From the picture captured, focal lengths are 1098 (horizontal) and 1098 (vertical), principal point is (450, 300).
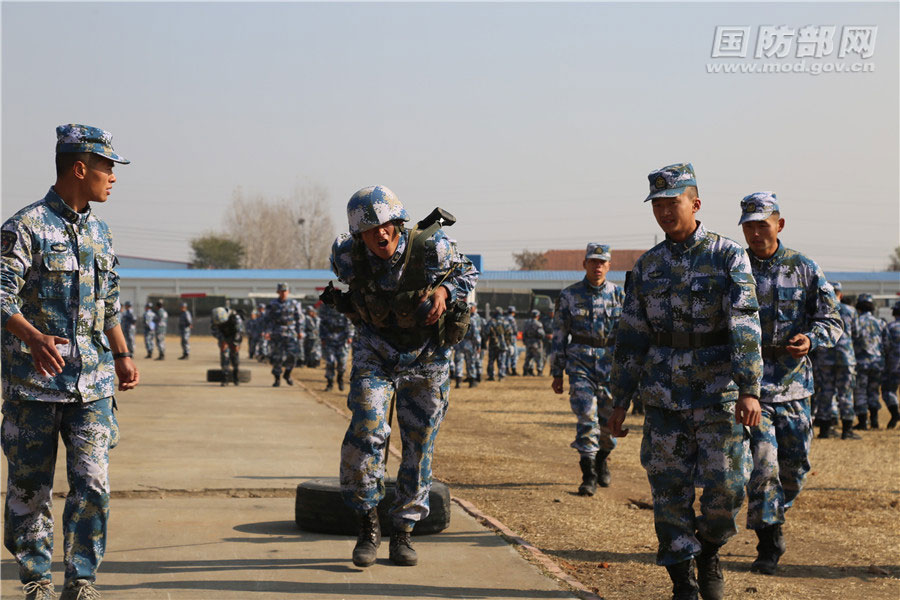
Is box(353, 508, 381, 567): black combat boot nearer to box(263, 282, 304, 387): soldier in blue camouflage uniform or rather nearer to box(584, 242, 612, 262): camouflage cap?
box(584, 242, 612, 262): camouflage cap

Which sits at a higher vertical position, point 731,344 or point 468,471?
point 731,344

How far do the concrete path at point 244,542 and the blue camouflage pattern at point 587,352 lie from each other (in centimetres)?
187

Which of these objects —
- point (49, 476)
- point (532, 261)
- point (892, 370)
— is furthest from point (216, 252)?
point (49, 476)

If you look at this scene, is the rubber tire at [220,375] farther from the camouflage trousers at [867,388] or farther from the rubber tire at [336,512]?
the rubber tire at [336,512]

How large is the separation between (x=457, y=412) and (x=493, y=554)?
522 inches

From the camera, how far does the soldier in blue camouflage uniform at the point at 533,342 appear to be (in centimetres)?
3531

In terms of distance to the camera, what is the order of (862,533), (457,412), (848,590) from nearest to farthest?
(848,590) → (862,533) → (457,412)

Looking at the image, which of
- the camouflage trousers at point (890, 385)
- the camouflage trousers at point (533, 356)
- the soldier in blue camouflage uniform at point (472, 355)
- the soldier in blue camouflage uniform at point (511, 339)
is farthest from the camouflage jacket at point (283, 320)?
the camouflage trousers at point (533, 356)

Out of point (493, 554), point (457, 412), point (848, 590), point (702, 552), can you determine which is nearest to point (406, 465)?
point (493, 554)

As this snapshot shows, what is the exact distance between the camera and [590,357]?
978 cm

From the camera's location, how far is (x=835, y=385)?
50.9ft

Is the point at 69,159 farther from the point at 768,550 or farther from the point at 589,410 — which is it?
the point at 589,410

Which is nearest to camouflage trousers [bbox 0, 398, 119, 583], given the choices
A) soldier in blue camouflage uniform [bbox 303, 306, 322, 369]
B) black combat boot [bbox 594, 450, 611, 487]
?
black combat boot [bbox 594, 450, 611, 487]

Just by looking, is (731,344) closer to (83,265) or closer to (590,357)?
(83,265)
